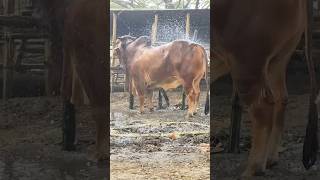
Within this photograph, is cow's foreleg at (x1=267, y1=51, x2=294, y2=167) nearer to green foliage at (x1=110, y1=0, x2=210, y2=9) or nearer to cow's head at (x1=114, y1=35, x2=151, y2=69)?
green foliage at (x1=110, y1=0, x2=210, y2=9)

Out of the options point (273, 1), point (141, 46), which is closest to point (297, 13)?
point (273, 1)

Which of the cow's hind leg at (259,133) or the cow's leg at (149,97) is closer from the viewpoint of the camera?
the cow's hind leg at (259,133)

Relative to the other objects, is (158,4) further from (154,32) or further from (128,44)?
(128,44)

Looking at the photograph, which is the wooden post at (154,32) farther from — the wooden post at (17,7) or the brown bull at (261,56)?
the wooden post at (17,7)

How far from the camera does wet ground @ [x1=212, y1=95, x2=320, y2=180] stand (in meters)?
2.46

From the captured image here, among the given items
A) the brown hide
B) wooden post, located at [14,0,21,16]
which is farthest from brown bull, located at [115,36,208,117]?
wooden post, located at [14,0,21,16]

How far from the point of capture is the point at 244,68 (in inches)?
95.5

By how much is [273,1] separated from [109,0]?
102cm

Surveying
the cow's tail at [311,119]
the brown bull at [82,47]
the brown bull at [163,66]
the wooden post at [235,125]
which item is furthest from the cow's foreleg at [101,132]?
the cow's tail at [311,119]

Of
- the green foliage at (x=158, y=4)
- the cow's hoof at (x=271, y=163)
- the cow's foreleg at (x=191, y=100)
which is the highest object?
the green foliage at (x=158, y=4)

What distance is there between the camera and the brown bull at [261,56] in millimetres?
2422

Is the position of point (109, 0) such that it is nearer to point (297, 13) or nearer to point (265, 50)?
point (265, 50)

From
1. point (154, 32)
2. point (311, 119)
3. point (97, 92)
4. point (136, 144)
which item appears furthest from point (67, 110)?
point (311, 119)

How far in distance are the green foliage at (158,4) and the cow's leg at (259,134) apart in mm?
726
